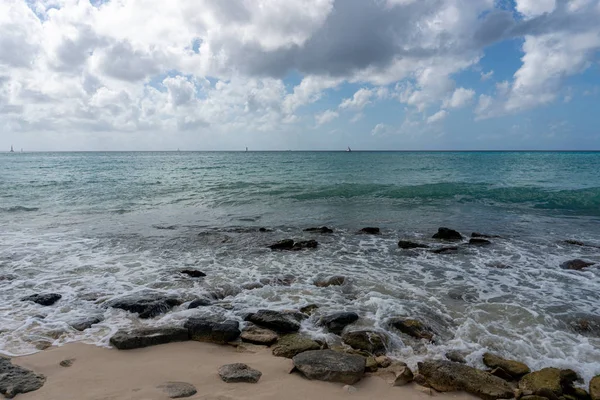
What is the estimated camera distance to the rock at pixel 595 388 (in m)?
4.56

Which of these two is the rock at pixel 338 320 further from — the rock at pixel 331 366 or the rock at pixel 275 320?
the rock at pixel 331 366

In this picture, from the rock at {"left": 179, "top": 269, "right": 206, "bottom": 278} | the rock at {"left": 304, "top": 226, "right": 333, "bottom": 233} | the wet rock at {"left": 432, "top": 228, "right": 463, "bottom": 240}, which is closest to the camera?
the rock at {"left": 179, "top": 269, "right": 206, "bottom": 278}

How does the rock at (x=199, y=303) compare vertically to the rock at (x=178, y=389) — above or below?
below

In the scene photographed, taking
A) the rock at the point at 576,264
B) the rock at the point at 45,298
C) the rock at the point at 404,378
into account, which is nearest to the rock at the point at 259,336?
the rock at the point at 404,378

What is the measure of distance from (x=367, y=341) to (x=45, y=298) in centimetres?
654

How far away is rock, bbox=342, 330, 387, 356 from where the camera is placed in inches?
227

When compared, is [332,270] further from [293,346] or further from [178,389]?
[178,389]

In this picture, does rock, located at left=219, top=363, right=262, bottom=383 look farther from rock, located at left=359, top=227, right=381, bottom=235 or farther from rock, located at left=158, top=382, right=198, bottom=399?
rock, located at left=359, top=227, right=381, bottom=235

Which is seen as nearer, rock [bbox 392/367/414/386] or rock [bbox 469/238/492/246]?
rock [bbox 392/367/414/386]

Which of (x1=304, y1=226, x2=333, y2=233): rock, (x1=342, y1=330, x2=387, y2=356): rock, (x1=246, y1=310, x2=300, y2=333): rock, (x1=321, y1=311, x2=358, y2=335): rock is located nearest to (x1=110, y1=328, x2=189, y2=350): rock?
(x1=246, y1=310, x2=300, y2=333): rock

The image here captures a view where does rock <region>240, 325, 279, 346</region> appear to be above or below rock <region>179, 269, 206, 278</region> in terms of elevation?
below

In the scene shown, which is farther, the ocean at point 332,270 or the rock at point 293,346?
the ocean at point 332,270

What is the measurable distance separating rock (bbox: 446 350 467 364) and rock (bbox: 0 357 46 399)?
18.6ft

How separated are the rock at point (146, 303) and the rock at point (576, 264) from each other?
10.2m
